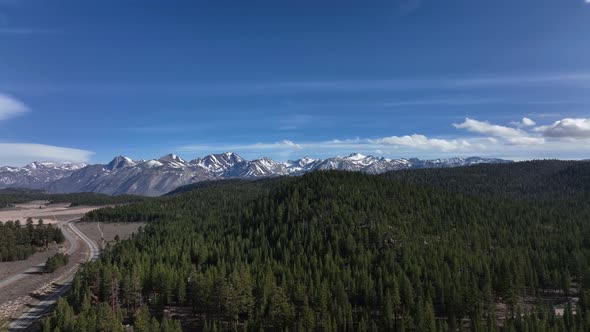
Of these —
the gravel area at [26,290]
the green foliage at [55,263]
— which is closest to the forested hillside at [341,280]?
the gravel area at [26,290]

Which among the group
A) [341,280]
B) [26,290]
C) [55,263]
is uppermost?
[341,280]

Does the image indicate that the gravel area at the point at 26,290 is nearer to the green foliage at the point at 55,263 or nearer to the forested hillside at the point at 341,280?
the green foliage at the point at 55,263

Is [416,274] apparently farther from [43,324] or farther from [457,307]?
[43,324]

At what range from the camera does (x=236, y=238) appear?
18250 centimetres

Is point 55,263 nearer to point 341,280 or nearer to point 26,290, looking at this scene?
point 26,290

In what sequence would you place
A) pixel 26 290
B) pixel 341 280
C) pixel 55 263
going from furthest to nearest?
1. pixel 55 263
2. pixel 26 290
3. pixel 341 280

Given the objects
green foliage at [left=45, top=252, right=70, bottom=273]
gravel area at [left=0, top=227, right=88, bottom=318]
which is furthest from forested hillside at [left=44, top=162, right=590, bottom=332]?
green foliage at [left=45, top=252, right=70, bottom=273]

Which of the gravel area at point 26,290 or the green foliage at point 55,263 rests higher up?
the green foliage at point 55,263

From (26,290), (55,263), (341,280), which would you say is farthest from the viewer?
(55,263)

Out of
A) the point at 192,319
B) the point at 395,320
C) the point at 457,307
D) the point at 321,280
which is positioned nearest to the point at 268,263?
the point at 321,280

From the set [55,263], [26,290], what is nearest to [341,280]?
[26,290]

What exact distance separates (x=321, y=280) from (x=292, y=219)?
72.7 meters

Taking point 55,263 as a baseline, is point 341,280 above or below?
above

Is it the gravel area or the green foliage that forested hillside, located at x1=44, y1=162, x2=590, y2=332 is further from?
the green foliage
